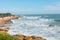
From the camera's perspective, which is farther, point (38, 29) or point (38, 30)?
point (38, 29)

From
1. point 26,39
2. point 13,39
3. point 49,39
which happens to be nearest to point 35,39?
point 26,39

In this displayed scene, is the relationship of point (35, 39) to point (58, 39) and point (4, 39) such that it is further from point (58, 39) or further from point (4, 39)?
point (4, 39)

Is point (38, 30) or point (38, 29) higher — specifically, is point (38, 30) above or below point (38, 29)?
above

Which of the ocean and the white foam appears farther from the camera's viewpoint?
the white foam

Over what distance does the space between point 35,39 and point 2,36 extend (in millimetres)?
7278

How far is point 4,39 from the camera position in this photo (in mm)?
11336

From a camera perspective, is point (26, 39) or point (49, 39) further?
point (49, 39)

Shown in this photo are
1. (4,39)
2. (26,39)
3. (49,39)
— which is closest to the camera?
(4,39)

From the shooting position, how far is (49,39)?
68.5ft

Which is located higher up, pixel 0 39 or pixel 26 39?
pixel 0 39

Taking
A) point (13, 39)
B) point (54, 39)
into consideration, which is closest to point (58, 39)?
point (54, 39)

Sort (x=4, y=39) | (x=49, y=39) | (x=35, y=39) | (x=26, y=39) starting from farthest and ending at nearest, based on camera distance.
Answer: (x=49, y=39), (x=35, y=39), (x=26, y=39), (x=4, y=39)

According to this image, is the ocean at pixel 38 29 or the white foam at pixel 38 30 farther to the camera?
the white foam at pixel 38 30

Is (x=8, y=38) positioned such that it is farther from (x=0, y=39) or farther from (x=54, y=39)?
(x=54, y=39)
